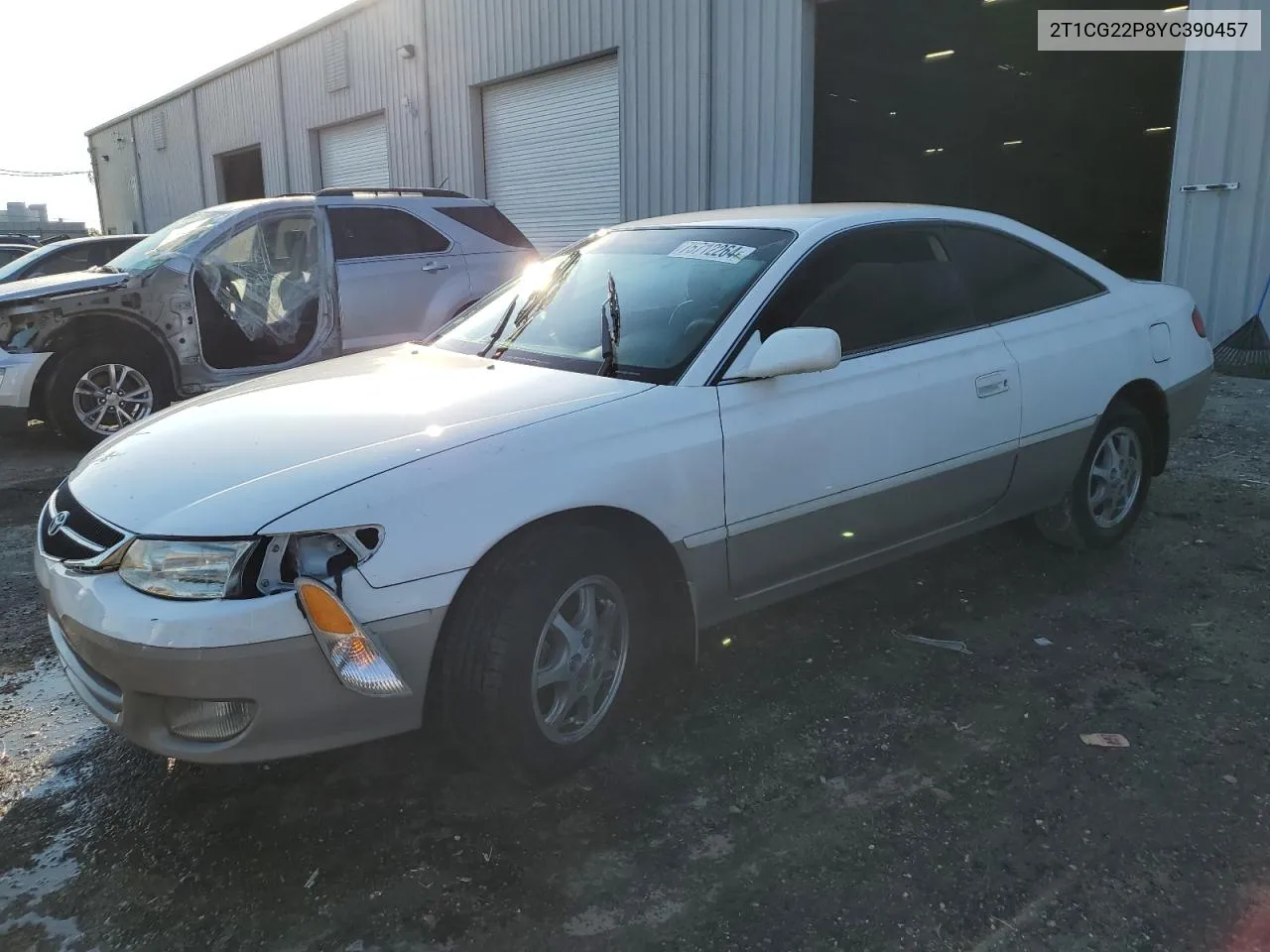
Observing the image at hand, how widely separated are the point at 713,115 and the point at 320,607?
401 inches

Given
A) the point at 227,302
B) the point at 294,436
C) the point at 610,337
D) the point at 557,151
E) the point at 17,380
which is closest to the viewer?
the point at 294,436

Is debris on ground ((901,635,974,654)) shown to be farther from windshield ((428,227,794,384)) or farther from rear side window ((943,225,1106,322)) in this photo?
windshield ((428,227,794,384))

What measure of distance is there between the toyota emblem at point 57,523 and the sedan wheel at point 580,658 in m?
1.38

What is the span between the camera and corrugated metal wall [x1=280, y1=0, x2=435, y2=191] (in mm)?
16359

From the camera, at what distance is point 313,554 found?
2.28 metres

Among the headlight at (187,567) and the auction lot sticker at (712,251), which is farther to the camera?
the auction lot sticker at (712,251)

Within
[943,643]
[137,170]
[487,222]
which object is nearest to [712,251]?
[943,643]

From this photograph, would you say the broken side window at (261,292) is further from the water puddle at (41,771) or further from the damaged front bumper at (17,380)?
the water puddle at (41,771)

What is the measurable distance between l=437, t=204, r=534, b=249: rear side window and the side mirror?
18.9 ft

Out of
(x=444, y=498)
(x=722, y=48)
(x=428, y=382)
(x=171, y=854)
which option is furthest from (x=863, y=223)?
(x=722, y=48)

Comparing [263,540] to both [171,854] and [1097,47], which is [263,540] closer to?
[171,854]

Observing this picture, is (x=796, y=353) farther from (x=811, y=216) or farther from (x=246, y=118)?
(x=246, y=118)

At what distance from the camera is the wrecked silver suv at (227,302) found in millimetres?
6613

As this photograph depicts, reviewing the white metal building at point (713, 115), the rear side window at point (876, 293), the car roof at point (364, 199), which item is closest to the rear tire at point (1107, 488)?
the rear side window at point (876, 293)
